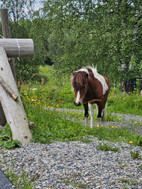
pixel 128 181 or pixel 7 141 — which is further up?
pixel 7 141

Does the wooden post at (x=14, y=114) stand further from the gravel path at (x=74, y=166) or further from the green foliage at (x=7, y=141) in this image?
the gravel path at (x=74, y=166)

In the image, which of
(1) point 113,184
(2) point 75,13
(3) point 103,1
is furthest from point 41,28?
(1) point 113,184

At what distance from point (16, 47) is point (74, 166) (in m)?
2.94

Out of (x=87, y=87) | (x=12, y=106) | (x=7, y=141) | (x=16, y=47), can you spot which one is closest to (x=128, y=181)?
(x=7, y=141)

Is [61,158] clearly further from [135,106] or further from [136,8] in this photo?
[136,8]

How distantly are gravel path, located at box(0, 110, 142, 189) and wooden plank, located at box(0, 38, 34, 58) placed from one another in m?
2.06

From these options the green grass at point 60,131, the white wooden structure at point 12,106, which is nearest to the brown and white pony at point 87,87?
the green grass at point 60,131

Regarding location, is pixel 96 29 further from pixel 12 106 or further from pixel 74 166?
pixel 74 166

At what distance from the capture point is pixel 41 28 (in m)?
13.5

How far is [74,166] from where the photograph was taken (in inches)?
139

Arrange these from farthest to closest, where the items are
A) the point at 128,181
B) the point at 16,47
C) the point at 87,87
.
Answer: the point at 87,87 < the point at 16,47 < the point at 128,181

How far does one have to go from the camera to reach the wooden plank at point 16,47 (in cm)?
517

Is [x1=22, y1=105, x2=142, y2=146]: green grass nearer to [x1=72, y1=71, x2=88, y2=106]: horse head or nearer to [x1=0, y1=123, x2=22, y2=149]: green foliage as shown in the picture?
[x1=0, y1=123, x2=22, y2=149]: green foliage

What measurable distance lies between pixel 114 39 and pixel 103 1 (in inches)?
86.6
